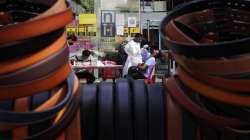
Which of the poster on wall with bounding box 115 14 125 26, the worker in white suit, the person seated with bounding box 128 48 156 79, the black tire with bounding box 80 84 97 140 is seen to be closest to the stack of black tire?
the black tire with bounding box 80 84 97 140

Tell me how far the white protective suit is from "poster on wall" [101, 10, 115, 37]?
35.0 inches

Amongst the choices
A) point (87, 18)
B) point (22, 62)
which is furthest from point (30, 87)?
point (87, 18)

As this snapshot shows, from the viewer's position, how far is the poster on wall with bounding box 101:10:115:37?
20.7ft

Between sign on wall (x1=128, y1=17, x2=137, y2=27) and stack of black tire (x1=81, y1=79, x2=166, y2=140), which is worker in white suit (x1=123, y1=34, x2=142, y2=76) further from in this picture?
stack of black tire (x1=81, y1=79, x2=166, y2=140)

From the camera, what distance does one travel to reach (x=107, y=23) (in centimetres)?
638

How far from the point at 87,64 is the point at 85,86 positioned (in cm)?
475

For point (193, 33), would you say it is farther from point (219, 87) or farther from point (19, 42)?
point (19, 42)

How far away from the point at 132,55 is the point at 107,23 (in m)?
1.15

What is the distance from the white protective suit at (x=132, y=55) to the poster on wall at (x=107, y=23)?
0.89 meters

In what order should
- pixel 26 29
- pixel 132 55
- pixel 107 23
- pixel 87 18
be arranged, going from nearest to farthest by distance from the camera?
pixel 26 29 < pixel 132 55 < pixel 87 18 < pixel 107 23

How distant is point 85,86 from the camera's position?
0.71 meters

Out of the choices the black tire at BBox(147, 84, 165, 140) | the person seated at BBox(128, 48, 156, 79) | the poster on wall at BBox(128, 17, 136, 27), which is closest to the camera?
the black tire at BBox(147, 84, 165, 140)

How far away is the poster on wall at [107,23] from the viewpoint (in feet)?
20.7

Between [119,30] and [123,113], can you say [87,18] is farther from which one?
[123,113]
